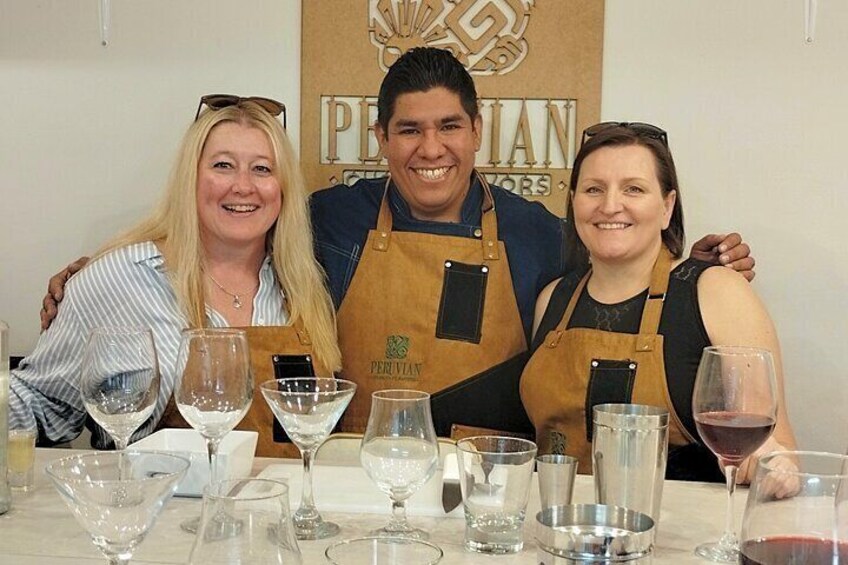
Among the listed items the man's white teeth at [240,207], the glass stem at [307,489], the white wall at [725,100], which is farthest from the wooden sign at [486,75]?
the glass stem at [307,489]

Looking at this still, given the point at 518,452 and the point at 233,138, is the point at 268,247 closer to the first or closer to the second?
the point at 233,138

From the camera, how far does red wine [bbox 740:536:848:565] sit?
0.73m

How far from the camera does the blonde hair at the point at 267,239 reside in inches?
87.1

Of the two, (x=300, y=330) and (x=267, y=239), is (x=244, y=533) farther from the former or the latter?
(x=267, y=239)

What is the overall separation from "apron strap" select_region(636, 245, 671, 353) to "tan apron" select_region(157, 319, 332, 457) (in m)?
0.72

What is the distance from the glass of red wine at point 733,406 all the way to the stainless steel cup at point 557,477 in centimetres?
19

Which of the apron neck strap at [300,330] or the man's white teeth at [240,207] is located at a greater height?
the man's white teeth at [240,207]

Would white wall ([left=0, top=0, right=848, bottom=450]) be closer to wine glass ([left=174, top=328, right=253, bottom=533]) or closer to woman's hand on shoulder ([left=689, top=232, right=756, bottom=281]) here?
woman's hand on shoulder ([left=689, top=232, right=756, bottom=281])

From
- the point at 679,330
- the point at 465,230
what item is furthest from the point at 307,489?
the point at 465,230

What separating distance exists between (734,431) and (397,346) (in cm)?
124

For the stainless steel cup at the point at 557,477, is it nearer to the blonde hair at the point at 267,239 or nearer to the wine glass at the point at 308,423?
the wine glass at the point at 308,423

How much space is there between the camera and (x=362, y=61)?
285 cm

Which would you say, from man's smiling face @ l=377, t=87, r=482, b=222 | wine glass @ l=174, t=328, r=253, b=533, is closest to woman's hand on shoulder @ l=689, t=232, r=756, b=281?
man's smiling face @ l=377, t=87, r=482, b=222

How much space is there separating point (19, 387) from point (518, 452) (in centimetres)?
129
